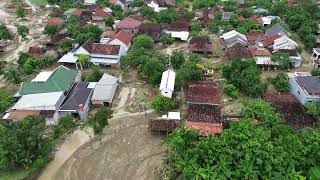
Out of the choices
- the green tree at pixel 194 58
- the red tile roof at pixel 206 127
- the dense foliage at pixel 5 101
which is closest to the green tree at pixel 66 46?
the dense foliage at pixel 5 101

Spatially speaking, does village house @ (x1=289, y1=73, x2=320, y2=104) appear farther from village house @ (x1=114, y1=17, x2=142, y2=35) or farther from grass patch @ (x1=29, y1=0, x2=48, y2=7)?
grass patch @ (x1=29, y1=0, x2=48, y2=7)

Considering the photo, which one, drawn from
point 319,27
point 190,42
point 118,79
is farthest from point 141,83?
point 319,27

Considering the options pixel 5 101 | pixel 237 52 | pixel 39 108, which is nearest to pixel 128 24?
pixel 237 52

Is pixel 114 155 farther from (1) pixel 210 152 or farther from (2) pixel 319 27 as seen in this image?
(2) pixel 319 27

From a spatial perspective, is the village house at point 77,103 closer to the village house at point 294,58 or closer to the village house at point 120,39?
the village house at point 120,39

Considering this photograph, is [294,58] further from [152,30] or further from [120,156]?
[120,156]
